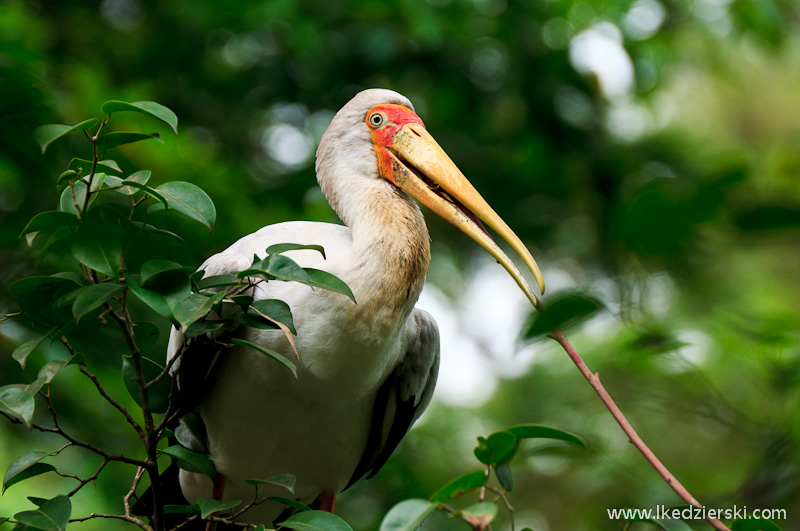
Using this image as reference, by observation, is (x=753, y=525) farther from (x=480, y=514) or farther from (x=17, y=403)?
(x=17, y=403)

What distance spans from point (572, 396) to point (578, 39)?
12.1ft

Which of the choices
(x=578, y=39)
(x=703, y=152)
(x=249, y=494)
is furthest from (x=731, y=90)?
(x=249, y=494)

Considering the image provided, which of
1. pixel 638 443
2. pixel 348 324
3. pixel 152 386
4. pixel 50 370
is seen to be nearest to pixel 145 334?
pixel 152 386

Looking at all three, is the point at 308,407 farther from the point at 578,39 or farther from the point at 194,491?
the point at 578,39

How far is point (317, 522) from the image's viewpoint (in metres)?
1.46

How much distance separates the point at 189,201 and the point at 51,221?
0.27m

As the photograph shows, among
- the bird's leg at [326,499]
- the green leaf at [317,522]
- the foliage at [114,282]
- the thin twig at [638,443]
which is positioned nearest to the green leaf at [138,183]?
the foliage at [114,282]

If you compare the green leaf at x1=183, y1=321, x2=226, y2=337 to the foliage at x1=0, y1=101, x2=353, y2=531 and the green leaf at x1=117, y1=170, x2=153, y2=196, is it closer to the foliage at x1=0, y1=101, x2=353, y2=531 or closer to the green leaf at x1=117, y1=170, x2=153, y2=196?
the foliage at x1=0, y1=101, x2=353, y2=531

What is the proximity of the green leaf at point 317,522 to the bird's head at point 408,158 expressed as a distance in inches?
38.0

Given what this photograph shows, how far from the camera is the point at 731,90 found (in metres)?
11.4

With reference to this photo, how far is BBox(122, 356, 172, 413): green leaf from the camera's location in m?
1.73

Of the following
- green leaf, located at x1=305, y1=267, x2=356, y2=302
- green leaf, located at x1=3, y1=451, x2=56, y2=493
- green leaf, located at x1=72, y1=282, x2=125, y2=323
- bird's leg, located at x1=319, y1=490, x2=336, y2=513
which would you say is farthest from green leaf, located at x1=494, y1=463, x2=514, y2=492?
bird's leg, located at x1=319, y1=490, x2=336, y2=513

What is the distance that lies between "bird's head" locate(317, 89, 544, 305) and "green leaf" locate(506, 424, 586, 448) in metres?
0.88

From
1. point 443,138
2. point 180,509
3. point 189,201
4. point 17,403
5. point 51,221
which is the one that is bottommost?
point 180,509
